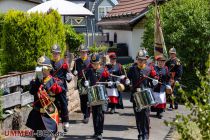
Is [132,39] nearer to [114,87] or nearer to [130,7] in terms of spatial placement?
[130,7]

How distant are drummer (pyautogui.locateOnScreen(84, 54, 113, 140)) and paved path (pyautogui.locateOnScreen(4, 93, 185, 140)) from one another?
35 centimetres

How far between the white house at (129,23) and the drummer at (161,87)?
28.0 feet

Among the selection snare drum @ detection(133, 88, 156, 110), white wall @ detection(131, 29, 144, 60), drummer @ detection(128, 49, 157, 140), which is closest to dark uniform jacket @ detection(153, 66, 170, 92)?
drummer @ detection(128, 49, 157, 140)

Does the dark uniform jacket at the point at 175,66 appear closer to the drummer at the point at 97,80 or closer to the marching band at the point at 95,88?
the marching band at the point at 95,88

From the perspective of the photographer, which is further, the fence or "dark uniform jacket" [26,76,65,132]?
the fence

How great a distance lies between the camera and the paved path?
33.3ft

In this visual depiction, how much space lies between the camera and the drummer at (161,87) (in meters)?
12.1

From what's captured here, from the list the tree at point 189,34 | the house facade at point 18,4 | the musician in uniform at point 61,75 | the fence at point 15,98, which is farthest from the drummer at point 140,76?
the house facade at point 18,4

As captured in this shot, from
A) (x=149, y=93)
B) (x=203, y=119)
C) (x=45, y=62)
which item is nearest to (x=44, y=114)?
(x=45, y=62)

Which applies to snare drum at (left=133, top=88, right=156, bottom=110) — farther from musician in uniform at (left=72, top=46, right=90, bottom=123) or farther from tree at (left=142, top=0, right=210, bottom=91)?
tree at (left=142, top=0, right=210, bottom=91)

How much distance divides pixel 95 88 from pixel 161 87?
289 centimetres

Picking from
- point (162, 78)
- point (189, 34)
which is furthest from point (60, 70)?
point (189, 34)

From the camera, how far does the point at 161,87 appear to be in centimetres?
1209

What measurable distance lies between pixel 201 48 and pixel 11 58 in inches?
284
